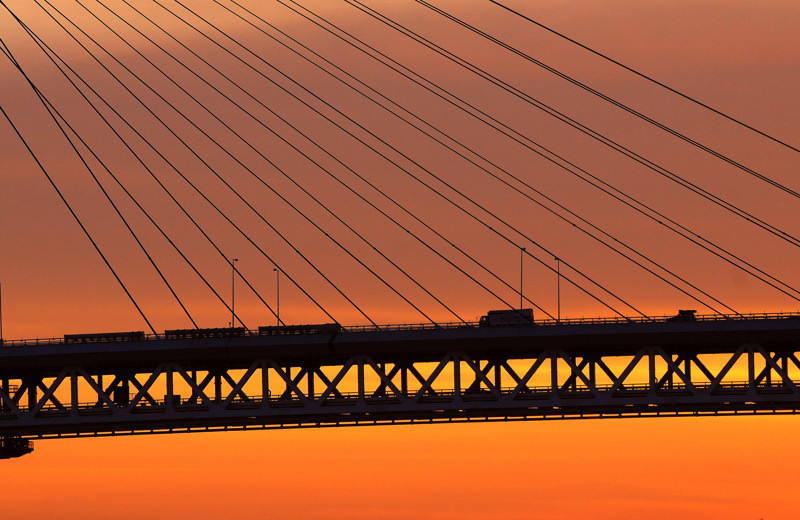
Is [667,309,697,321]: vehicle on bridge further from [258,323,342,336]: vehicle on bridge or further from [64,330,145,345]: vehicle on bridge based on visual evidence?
→ [64,330,145,345]: vehicle on bridge

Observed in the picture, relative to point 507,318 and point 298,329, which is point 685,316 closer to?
point 507,318

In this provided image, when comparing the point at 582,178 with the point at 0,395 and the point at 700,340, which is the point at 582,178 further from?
the point at 0,395

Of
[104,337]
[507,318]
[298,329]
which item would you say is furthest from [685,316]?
[104,337]

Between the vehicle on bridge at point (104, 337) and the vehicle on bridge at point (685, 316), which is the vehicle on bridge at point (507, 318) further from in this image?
the vehicle on bridge at point (104, 337)

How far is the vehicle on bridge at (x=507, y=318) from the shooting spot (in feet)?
412

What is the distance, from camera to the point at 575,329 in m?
124

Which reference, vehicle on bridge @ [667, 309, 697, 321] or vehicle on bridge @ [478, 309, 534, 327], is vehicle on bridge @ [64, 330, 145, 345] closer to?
vehicle on bridge @ [478, 309, 534, 327]

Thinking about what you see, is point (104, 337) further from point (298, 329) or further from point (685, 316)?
point (685, 316)

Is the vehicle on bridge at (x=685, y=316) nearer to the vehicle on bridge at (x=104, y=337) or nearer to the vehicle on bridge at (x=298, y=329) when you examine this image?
the vehicle on bridge at (x=298, y=329)

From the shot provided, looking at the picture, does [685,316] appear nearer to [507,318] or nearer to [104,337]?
[507,318]

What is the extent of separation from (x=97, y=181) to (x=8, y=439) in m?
40.3

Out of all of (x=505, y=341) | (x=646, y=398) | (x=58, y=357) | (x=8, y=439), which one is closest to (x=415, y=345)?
(x=505, y=341)

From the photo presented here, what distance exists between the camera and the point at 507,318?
125688 millimetres

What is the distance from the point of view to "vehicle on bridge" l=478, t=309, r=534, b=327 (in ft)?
412
